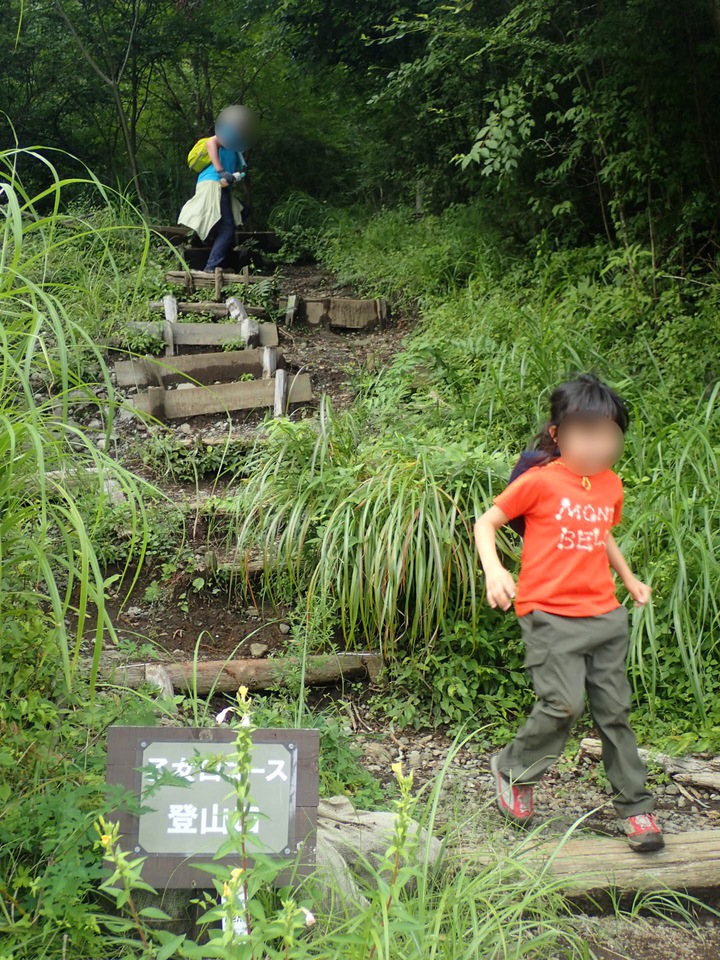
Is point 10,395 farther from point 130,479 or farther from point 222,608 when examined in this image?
point 222,608

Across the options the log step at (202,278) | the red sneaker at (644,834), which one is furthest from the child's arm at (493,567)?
the log step at (202,278)

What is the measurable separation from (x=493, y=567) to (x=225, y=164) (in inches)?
278

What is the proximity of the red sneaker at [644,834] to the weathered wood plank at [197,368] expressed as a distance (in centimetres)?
439

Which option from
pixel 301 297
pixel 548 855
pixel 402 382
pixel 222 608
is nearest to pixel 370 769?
pixel 548 855

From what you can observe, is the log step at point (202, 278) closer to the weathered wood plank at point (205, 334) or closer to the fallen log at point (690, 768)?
the weathered wood plank at point (205, 334)

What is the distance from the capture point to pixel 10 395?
2.45m

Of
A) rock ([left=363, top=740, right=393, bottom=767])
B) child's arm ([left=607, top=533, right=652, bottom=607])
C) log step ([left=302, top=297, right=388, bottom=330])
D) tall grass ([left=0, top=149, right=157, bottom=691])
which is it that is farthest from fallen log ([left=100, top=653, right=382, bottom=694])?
log step ([left=302, top=297, right=388, bottom=330])

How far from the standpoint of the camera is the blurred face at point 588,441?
260cm

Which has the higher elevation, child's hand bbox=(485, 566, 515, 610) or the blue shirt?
the blue shirt

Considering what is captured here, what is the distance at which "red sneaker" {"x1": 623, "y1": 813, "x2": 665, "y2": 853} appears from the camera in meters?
2.59

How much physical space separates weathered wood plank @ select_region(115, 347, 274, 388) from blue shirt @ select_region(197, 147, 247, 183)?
2726 millimetres

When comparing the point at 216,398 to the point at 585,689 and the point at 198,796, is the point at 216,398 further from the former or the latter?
the point at 198,796

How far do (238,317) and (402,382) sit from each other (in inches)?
104

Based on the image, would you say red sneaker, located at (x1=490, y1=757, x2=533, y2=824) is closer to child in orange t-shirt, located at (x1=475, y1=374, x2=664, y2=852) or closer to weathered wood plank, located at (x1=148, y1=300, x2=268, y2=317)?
child in orange t-shirt, located at (x1=475, y1=374, x2=664, y2=852)
